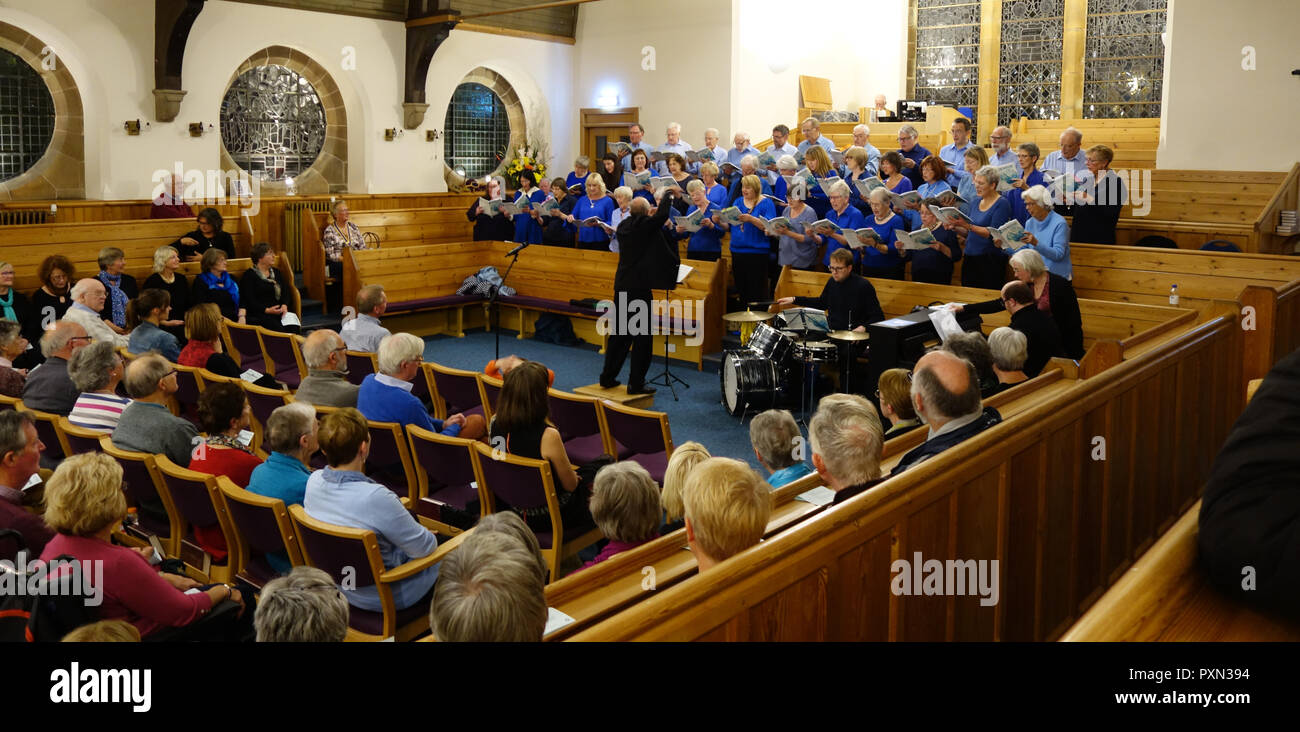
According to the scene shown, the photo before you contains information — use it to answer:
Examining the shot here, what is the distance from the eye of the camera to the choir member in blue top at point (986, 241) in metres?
7.59

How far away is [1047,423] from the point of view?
3.17 metres

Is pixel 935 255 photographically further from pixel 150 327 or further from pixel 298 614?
pixel 298 614

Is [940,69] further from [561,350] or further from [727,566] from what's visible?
[727,566]

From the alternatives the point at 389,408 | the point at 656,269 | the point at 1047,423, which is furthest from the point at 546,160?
the point at 1047,423

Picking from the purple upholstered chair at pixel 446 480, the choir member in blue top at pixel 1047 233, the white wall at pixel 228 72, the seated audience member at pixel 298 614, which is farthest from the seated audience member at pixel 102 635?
the white wall at pixel 228 72

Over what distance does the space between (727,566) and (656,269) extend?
18.7ft

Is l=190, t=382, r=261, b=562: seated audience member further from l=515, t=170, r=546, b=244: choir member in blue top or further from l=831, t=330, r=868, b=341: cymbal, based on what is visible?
l=515, t=170, r=546, b=244: choir member in blue top

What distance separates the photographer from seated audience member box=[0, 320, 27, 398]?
5.26 meters

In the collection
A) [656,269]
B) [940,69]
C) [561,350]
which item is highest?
[940,69]

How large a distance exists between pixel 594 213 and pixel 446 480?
20.9 feet

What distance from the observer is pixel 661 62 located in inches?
575

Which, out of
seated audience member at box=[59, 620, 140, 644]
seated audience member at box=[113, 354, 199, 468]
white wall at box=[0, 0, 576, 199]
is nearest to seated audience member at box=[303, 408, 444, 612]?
seated audience member at box=[113, 354, 199, 468]

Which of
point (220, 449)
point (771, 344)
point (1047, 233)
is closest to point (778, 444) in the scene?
point (220, 449)

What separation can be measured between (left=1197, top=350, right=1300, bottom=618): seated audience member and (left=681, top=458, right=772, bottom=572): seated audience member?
1046 mm
